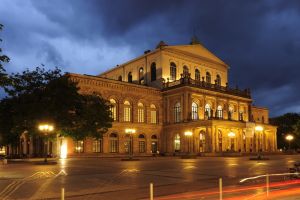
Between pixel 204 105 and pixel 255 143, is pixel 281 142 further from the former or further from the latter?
pixel 204 105

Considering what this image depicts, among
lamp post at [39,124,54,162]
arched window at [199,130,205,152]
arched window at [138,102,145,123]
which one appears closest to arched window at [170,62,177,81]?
arched window at [138,102,145,123]

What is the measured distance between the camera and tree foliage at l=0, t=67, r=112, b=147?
1645 inches

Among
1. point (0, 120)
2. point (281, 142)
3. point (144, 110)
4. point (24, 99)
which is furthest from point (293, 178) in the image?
point (281, 142)

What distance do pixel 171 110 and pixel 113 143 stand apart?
13.8 m

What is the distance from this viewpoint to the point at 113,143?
63312 millimetres

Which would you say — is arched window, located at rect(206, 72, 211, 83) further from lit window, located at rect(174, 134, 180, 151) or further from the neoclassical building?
lit window, located at rect(174, 134, 180, 151)

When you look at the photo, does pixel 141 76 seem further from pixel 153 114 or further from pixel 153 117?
pixel 153 117

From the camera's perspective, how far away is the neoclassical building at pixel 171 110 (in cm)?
6291

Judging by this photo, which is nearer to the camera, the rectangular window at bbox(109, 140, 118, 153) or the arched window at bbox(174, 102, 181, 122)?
the rectangular window at bbox(109, 140, 118, 153)

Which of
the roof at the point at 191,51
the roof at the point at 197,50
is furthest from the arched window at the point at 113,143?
the roof at the point at 197,50

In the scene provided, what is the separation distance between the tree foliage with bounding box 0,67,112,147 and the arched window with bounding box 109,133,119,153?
15632 mm

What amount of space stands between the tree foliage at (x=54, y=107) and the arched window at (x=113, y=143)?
15.6 m

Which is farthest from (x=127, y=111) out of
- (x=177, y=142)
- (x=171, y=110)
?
(x=177, y=142)

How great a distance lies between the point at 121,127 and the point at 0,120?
2092 cm
